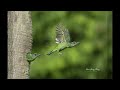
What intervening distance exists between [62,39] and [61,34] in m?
0.07

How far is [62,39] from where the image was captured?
34.8 ft

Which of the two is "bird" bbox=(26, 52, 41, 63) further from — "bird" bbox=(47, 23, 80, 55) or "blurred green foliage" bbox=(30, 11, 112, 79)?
"bird" bbox=(47, 23, 80, 55)

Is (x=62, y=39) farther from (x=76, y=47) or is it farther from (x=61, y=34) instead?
(x=76, y=47)

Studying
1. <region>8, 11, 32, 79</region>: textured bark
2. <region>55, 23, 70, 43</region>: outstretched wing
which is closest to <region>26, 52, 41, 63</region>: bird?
<region>8, 11, 32, 79</region>: textured bark

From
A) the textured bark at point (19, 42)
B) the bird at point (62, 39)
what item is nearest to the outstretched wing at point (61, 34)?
the bird at point (62, 39)

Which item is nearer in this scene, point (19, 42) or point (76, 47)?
point (19, 42)

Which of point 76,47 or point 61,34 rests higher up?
point 61,34

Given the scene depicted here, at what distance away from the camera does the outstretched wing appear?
10547 millimetres

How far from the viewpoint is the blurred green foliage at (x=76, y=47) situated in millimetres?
10570

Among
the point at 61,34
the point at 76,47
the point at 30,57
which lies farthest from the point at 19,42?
the point at 76,47
